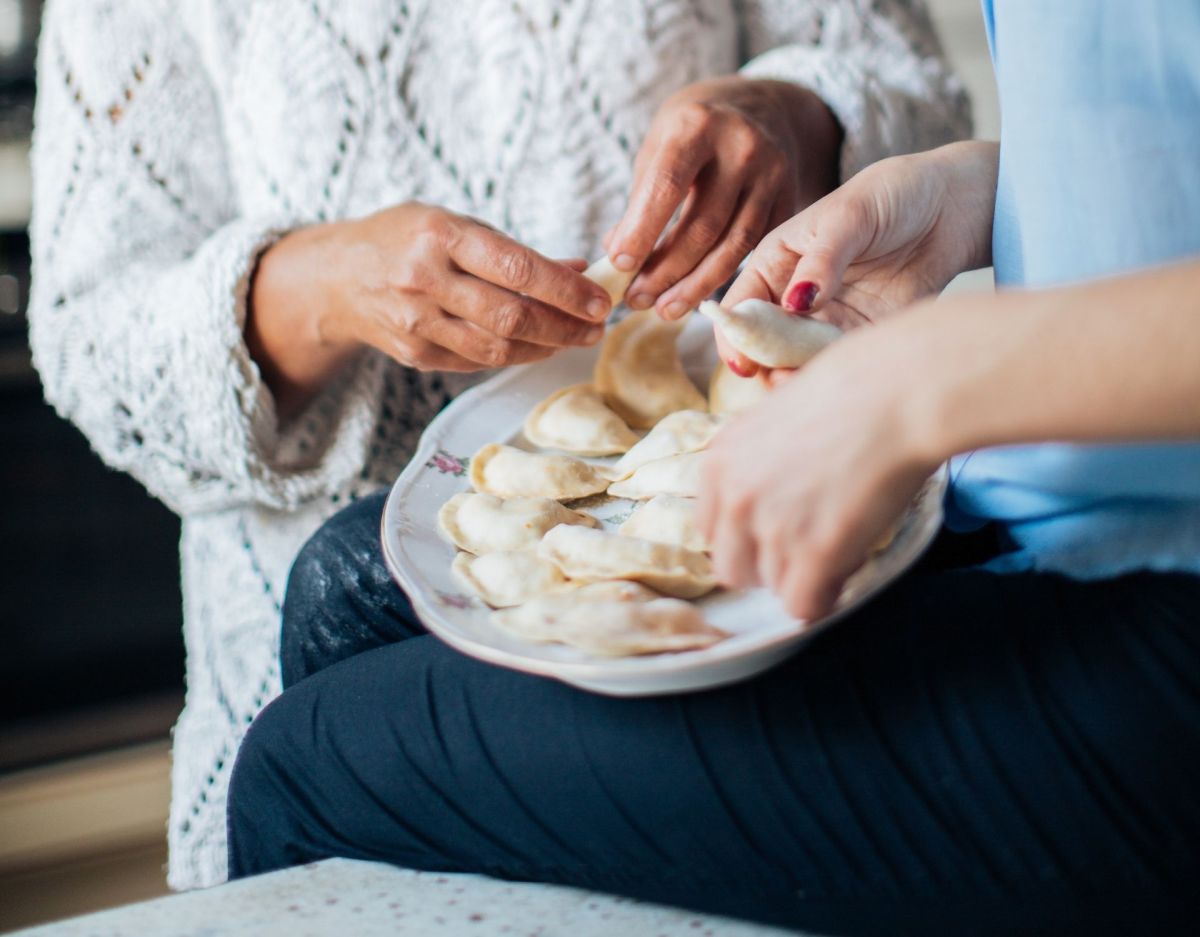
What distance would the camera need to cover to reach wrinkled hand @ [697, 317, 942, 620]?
1.30ft

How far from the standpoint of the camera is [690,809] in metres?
0.50

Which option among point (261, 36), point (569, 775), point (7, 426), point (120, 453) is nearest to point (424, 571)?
point (569, 775)

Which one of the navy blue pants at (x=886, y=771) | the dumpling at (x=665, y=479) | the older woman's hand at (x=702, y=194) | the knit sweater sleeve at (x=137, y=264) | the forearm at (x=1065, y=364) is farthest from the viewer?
the knit sweater sleeve at (x=137, y=264)

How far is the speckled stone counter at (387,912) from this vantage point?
545 millimetres

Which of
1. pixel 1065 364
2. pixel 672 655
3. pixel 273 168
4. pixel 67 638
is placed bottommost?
pixel 67 638

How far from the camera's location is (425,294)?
790mm

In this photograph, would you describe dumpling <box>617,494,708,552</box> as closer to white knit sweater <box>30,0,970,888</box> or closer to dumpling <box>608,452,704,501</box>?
dumpling <box>608,452,704,501</box>

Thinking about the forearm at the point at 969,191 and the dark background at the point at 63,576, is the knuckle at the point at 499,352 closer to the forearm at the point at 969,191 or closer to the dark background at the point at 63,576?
the forearm at the point at 969,191

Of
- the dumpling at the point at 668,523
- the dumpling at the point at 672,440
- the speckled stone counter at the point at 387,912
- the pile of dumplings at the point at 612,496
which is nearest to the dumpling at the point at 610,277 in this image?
the pile of dumplings at the point at 612,496

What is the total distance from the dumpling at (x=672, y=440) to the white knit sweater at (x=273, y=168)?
1.10 feet

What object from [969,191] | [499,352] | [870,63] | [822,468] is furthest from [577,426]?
[870,63]

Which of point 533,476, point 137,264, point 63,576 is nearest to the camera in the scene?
point 533,476

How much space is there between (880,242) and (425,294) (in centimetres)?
32

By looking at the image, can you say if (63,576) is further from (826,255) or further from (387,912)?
(826,255)
